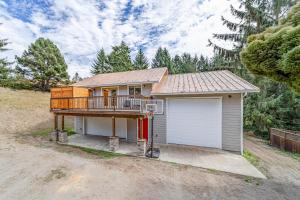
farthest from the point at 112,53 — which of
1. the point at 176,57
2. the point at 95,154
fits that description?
the point at 95,154

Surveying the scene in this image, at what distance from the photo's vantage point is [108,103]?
1125 centimetres

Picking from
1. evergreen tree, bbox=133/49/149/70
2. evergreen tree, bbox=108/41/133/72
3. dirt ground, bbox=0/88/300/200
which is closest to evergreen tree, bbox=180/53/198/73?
evergreen tree, bbox=133/49/149/70

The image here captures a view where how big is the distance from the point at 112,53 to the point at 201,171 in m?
29.9

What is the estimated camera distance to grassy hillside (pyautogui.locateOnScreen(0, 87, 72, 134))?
42.7 ft

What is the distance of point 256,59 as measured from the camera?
5.20 m

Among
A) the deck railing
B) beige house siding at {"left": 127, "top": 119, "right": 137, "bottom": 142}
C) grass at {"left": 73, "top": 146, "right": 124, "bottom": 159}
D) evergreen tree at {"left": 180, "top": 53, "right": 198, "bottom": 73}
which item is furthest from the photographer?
evergreen tree at {"left": 180, "top": 53, "right": 198, "bottom": 73}

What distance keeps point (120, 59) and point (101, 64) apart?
4030mm

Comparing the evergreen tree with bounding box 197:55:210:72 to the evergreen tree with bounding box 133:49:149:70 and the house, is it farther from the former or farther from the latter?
the house

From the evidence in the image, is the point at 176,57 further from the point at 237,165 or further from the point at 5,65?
the point at 237,165

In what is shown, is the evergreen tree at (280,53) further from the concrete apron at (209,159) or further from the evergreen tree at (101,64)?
Answer: the evergreen tree at (101,64)

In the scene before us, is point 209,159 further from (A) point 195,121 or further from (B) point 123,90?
(B) point 123,90

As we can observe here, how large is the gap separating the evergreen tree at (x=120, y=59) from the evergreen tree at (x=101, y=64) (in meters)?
0.94

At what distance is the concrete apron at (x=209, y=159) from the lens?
6.46 m

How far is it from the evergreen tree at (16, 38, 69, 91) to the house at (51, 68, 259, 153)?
15191mm
